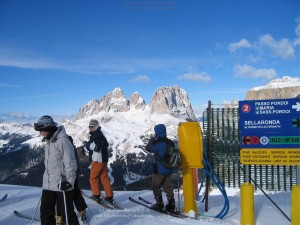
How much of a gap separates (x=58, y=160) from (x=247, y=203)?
381 cm

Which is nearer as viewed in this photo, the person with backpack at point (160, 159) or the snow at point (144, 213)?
the snow at point (144, 213)

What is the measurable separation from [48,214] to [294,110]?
4816 millimetres

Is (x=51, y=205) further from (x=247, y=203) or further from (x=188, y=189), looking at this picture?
(x=247, y=203)

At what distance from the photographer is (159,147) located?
754 centimetres

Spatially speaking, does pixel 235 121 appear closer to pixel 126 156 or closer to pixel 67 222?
pixel 67 222

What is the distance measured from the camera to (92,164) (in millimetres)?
8484

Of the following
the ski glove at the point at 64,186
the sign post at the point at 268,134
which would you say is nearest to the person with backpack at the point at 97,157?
the ski glove at the point at 64,186

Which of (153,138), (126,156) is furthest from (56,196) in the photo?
(126,156)

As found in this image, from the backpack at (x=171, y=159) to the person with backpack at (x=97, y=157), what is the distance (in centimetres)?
166

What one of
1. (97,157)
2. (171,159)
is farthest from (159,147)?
(97,157)

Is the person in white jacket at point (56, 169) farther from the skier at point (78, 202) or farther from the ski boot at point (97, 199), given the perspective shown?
the ski boot at point (97, 199)

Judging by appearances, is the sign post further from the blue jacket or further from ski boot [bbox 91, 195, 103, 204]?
ski boot [bbox 91, 195, 103, 204]

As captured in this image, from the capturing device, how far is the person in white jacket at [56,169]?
5.31m

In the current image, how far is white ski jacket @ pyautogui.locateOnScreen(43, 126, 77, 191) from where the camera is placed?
17.5 ft
